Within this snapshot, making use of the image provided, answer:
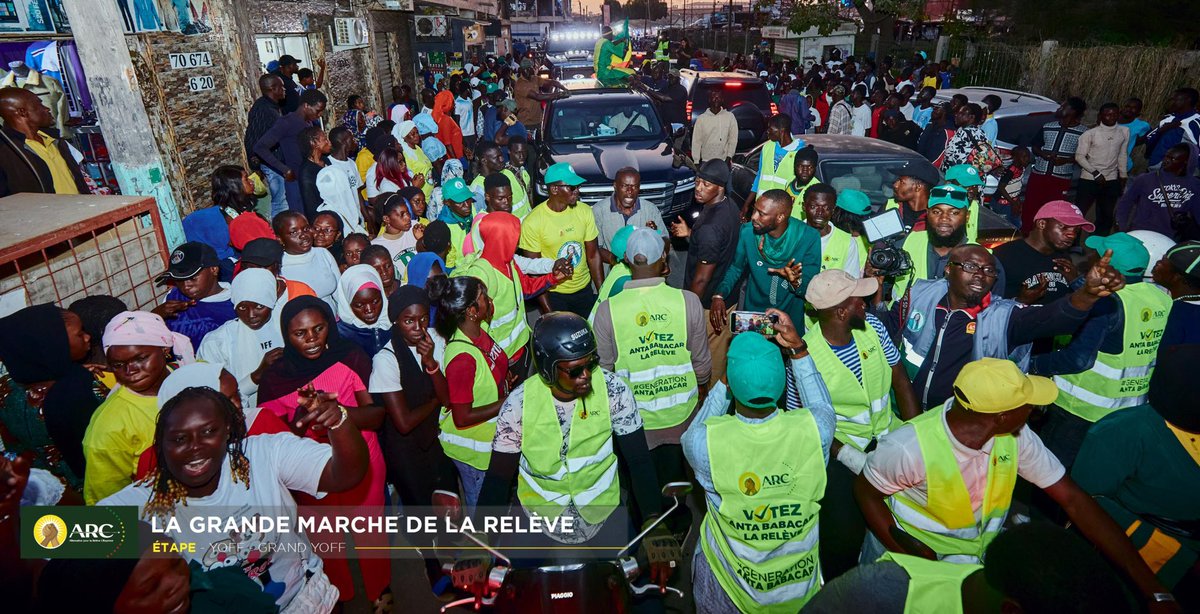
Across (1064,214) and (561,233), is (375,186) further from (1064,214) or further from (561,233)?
(1064,214)

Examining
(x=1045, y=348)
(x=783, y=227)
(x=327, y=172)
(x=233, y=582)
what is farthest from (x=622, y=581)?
(x=327, y=172)

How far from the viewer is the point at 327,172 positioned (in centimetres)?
626

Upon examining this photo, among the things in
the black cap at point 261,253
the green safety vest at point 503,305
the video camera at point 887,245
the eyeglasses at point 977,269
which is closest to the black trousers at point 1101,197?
the video camera at point 887,245

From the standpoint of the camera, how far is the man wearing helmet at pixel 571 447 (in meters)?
2.55

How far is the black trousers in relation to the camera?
25.7 ft

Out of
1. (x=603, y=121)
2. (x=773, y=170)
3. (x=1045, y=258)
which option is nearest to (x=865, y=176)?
(x=773, y=170)

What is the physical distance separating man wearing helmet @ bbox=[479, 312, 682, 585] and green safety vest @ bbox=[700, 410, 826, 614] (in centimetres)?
32

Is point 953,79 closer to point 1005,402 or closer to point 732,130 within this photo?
point 732,130

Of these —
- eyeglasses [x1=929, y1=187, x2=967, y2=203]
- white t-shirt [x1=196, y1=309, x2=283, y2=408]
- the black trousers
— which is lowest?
the black trousers

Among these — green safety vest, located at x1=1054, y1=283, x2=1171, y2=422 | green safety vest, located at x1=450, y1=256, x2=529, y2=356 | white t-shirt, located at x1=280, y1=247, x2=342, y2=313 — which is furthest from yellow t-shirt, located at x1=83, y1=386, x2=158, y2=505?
green safety vest, located at x1=1054, y1=283, x2=1171, y2=422

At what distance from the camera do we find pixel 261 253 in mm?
4172

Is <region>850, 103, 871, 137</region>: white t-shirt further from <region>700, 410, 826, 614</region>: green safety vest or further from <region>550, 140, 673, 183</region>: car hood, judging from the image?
<region>700, 410, 826, 614</region>: green safety vest

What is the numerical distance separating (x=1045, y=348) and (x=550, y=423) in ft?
11.5

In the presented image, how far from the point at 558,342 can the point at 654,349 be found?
1085 millimetres
